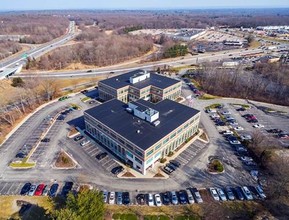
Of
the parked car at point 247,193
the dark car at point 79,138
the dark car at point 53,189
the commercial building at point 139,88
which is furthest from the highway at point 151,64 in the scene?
the parked car at point 247,193

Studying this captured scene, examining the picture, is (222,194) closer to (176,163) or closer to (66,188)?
(176,163)

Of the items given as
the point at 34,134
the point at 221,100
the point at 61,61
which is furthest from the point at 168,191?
the point at 61,61

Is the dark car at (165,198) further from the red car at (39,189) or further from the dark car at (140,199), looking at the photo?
the red car at (39,189)

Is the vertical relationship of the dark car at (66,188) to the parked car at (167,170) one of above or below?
below

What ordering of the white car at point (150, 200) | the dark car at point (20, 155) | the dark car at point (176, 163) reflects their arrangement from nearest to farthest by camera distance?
the white car at point (150, 200) → the dark car at point (176, 163) → the dark car at point (20, 155)

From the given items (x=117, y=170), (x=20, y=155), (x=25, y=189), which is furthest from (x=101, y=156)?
(x=20, y=155)

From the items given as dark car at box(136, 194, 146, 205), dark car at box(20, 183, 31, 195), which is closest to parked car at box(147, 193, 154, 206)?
dark car at box(136, 194, 146, 205)

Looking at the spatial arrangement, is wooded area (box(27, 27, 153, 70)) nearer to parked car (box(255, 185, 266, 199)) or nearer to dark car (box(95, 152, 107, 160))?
dark car (box(95, 152, 107, 160))

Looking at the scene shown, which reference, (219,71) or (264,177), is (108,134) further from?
(219,71)
